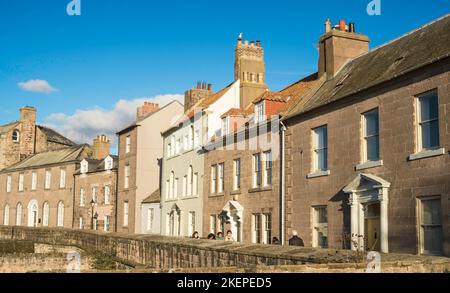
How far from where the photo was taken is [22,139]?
2462 inches

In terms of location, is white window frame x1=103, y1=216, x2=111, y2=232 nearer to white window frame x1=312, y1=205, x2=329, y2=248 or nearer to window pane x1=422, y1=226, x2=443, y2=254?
white window frame x1=312, y1=205, x2=329, y2=248

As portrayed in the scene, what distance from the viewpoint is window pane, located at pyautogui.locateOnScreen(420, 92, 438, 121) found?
15.9m

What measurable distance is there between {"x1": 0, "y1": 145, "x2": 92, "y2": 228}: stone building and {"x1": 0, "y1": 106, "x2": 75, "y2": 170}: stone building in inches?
75.0

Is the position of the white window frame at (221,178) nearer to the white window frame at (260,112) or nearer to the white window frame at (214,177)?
the white window frame at (214,177)

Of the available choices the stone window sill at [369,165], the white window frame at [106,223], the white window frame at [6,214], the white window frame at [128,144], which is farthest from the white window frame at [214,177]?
the white window frame at [6,214]

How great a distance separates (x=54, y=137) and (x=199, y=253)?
57238mm

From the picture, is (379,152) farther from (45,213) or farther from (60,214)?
(45,213)

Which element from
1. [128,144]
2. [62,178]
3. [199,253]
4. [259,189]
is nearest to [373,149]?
[199,253]

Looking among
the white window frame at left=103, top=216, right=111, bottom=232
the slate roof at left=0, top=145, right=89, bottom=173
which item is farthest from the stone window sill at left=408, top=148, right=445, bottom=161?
the slate roof at left=0, top=145, right=89, bottom=173

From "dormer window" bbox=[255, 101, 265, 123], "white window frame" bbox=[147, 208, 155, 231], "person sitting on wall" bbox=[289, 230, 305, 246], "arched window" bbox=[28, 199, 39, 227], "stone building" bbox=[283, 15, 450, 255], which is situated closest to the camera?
"stone building" bbox=[283, 15, 450, 255]

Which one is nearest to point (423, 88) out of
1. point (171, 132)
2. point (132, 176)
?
point (171, 132)

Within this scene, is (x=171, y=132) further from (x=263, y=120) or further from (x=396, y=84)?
(x=396, y=84)

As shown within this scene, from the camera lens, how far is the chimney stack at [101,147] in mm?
51375

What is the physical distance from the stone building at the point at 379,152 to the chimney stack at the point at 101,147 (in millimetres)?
31703
